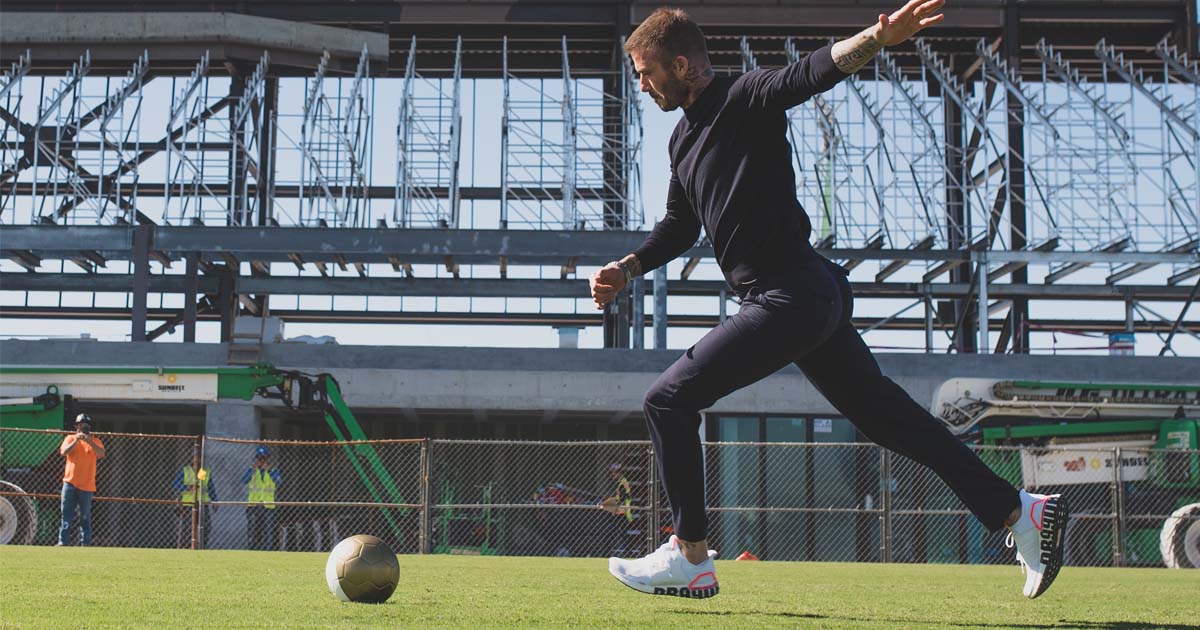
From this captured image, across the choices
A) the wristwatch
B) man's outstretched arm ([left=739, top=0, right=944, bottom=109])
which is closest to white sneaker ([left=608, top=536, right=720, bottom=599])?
the wristwatch

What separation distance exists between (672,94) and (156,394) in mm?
20580

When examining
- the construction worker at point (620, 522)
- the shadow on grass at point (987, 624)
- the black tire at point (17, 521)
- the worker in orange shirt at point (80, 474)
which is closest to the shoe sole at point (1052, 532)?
the shadow on grass at point (987, 624)

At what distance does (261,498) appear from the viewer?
20.8 m

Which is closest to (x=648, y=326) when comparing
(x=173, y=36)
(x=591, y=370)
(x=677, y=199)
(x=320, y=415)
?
(x=591, y=370)

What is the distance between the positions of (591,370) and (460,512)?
3926mm

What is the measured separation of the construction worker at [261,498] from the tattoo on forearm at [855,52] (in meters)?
16.6

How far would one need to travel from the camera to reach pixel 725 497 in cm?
2441

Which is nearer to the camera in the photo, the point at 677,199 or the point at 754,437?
the point at 677,199

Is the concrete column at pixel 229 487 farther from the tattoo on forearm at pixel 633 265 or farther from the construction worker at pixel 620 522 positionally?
the tattoo on forearm at pixel 633 265

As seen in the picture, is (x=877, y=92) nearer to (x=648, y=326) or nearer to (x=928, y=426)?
(x=648, y=326)

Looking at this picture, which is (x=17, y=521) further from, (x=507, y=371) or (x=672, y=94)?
(x=672, y=94)

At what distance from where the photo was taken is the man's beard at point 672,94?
4367mm

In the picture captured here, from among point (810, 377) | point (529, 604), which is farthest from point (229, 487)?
point (810, 377)

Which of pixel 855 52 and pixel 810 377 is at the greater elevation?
pixel 855 52
